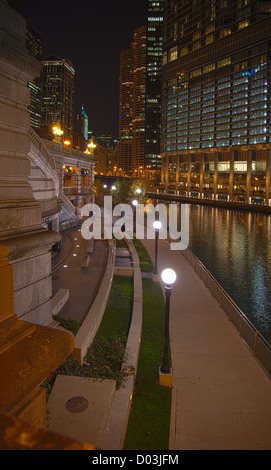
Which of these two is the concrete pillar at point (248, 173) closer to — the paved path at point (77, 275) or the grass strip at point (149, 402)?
the paved path at point (77, 275)

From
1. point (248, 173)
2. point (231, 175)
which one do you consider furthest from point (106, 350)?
point (231, 175)

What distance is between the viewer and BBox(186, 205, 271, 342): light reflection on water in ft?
69.7

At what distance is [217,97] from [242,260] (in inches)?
4445

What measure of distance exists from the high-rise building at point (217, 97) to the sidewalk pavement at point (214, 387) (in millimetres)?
88506

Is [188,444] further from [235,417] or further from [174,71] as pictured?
[174,71]

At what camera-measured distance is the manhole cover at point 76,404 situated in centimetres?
640

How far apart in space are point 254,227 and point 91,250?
42.5 metres

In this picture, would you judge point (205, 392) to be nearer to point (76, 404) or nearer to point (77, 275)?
point (76, 404)

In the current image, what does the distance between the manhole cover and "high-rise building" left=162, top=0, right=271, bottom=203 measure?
9588cm

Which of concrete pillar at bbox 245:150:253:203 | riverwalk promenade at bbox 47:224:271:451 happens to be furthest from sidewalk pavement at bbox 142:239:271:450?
concrete pillar at bbox 245:150:253:203

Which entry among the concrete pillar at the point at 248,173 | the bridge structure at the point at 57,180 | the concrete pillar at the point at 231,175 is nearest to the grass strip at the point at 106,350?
the bridge structure at the point at 57,180

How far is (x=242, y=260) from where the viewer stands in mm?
33375

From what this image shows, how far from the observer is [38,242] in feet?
22.2

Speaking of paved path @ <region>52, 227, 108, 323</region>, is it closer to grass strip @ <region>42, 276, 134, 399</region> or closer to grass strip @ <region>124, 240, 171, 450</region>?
grass strip @ <region>42, 276, 134, 399</region>
